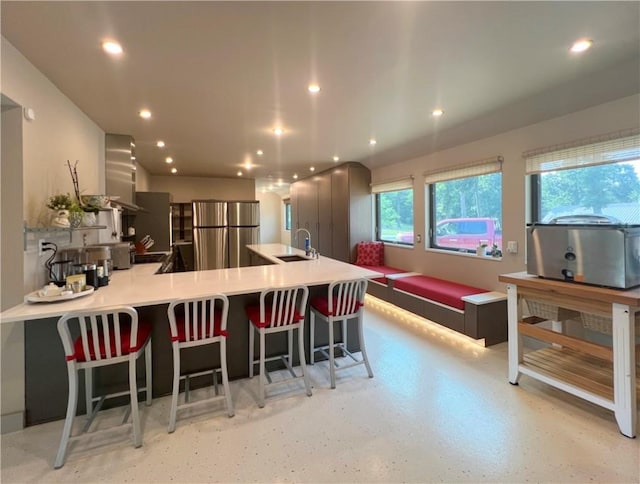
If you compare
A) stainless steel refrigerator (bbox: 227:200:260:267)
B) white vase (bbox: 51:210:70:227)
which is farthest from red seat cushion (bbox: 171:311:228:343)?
stainless steel refrigerator (bbox: 227:200:260:267)

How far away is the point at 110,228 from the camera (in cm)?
335

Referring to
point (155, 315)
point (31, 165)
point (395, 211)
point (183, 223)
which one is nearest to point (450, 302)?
point (395, 211)

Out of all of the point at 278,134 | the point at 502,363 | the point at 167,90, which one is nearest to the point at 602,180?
the point at 502,363

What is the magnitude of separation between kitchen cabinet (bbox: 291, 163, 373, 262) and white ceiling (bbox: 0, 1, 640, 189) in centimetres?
219

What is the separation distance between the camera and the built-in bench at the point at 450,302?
333cm

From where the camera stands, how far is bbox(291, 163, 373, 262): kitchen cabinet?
593cm

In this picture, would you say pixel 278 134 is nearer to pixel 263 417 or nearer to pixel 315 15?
pixel 315 15

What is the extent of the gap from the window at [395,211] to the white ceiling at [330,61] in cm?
169

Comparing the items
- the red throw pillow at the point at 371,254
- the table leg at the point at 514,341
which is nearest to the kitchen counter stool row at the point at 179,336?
the table leg at the point at 514,341

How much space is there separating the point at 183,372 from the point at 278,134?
3.04 m

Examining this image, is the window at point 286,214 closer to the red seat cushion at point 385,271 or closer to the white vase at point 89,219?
the red seat cushion at point 385,271

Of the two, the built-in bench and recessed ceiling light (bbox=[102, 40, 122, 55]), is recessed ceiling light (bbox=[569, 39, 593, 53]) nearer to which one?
the built-in bench

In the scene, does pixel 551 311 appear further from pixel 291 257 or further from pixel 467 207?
pixel 291 257

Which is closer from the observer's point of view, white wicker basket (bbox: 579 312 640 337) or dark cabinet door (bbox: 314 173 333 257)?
white wicker basket (bbox: 579 312 640 337)
